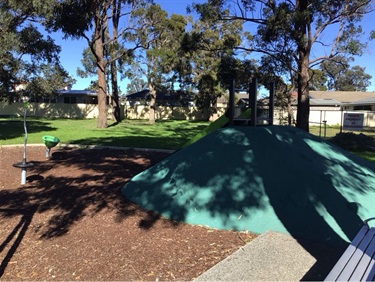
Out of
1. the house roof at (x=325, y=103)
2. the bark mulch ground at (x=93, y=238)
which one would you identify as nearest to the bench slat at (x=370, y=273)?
the bark mulch ground at (x=93, y=238)

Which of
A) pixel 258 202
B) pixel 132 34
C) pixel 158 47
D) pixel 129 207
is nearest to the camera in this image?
pixel 258 202

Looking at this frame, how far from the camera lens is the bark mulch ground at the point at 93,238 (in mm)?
3845

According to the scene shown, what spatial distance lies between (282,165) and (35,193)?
452 cm

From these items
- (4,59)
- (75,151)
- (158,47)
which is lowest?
(75,151)

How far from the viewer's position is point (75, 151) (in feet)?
41.7

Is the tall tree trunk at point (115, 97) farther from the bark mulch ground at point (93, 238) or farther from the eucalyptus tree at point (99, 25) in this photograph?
the bark mulch ground at point (93, 238)

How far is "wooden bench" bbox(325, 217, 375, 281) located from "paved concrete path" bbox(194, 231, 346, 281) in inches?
25.1

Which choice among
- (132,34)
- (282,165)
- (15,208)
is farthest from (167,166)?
(132,34)

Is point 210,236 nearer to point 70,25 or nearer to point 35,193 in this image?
point 35,193

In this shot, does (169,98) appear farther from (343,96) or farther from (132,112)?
(343,96)

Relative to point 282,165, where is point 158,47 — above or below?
above

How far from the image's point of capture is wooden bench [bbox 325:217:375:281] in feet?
8.30

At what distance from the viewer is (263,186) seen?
17.7 feet

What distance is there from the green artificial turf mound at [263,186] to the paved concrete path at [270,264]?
1.56 feet
